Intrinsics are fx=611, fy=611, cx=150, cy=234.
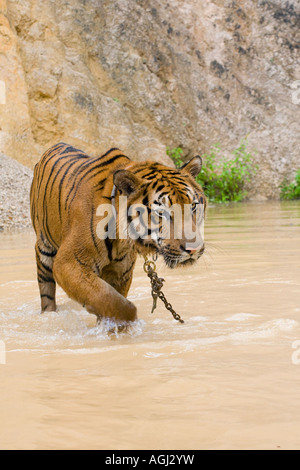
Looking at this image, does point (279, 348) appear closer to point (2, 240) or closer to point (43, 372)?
point (43, 372)

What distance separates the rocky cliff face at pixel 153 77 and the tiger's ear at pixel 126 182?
9972 mm

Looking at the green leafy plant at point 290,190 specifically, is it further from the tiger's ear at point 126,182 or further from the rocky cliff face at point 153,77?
the tiger's ear at point 126,182

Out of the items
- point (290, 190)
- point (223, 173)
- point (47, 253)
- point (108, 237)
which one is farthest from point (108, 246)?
point (290, 190)

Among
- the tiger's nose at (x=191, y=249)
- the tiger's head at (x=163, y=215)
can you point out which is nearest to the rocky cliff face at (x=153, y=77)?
the tiger's head at (x=163, y=215)

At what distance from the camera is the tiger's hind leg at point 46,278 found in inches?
160

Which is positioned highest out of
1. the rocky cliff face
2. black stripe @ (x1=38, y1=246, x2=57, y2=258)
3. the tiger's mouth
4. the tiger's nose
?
the rocky cliff face

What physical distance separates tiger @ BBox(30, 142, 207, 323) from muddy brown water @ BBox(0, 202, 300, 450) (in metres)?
0.20

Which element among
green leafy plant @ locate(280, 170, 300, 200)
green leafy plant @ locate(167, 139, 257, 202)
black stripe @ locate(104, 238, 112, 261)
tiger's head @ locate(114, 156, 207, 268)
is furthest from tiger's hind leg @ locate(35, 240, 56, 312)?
green leafy plant @ locate(280, 170, 300, 200)

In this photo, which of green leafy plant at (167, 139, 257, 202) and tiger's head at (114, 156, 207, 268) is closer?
tiger's head at (114, 156, 207, 268)

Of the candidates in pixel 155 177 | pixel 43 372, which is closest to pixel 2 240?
pixel 155 177

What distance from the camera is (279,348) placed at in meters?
2.63

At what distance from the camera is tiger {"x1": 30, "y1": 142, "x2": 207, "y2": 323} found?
3.00m

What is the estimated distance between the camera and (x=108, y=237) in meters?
3.17

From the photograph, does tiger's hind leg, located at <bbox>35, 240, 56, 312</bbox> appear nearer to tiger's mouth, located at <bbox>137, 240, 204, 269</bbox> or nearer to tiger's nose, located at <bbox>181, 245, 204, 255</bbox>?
tiger's mouth, located at <bbox>137, 240, 204, 269</bbox>
